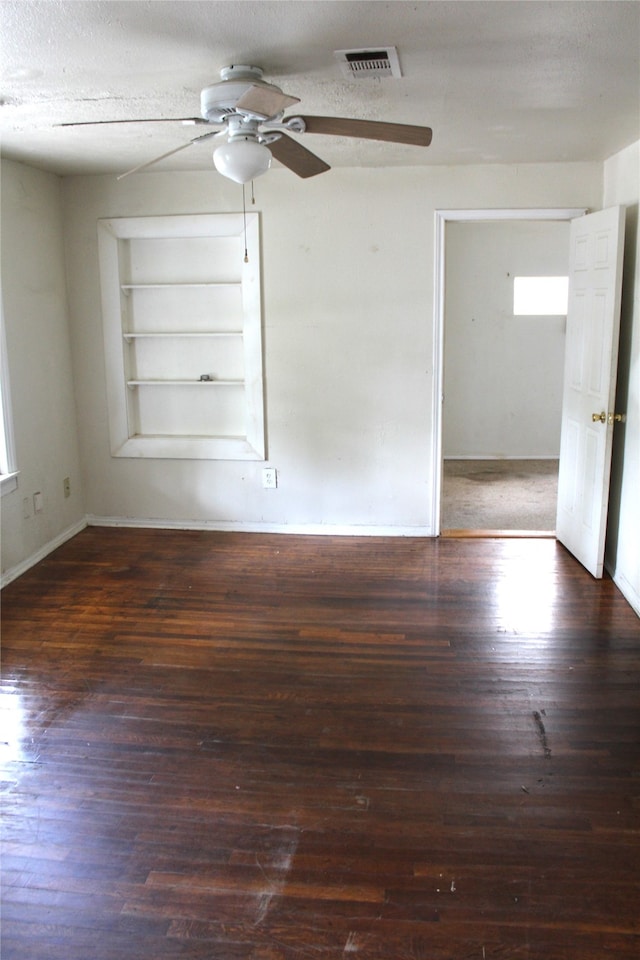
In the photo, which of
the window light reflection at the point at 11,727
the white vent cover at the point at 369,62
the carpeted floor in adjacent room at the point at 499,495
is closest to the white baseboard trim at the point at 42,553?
the window light reflection at the point at 11,727

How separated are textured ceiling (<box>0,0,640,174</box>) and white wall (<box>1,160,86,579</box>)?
63 cm

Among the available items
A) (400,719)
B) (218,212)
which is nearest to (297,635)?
(400,719)

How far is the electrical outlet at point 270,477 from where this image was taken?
536 cm

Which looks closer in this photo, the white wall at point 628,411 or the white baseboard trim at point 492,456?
the white wall at point 628,411

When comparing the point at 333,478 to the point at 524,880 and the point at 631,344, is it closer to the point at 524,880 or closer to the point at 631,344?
the point at 631,344

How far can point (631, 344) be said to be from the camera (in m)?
4.28

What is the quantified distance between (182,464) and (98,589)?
131cm

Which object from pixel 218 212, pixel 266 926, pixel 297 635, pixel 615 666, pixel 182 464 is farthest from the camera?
pixel 182 464

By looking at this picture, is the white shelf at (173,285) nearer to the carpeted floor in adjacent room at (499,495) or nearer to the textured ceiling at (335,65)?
the textured ceiling at (335,65)

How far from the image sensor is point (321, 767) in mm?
2768

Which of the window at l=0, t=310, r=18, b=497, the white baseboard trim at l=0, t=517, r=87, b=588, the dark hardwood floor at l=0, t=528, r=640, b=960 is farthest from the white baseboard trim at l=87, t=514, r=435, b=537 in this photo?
the window at l=0, t=310, r=18, b=497

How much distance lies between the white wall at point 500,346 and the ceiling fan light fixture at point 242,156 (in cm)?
474

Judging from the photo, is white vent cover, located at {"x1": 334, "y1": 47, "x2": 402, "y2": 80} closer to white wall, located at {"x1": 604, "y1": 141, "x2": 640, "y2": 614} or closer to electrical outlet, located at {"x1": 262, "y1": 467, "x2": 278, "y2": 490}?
white wall, located at {"x1": 604, "y1": 141, "x2": 640, "y2": 614}

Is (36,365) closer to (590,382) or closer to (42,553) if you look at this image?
(42,553)
